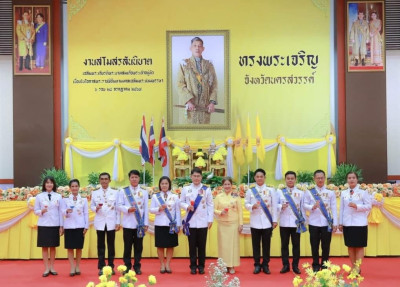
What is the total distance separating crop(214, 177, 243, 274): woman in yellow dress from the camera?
6.82 meters

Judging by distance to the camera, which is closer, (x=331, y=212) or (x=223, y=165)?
(x=331, y=212)

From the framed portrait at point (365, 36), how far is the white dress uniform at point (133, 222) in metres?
6.26

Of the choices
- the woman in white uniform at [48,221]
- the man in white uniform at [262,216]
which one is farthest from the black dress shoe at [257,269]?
the woman in white uniform at [48,221]

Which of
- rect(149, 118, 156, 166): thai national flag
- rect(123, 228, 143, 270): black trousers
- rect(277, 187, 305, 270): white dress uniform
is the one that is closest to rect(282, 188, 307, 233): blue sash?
rect(277, 187, 305, 270): white dress uniform

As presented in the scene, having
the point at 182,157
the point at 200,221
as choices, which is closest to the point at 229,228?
the point at 200,221

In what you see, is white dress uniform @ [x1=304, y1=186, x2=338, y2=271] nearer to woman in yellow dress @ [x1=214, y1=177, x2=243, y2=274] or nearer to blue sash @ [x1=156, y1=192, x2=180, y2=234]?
woman in yellow dress @ [x1=214, y1=177, x2=243, y2=274]

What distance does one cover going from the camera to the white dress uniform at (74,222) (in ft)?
22.2

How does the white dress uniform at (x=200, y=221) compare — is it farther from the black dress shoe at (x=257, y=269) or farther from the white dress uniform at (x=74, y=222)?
the white dress uniform at (x=74, y=222)

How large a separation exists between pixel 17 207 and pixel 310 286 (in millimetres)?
5842

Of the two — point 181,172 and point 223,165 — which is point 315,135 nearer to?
point 223,165

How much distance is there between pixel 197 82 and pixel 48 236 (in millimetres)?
5817

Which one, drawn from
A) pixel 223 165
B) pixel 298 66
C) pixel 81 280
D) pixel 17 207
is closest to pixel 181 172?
pixel 223 165

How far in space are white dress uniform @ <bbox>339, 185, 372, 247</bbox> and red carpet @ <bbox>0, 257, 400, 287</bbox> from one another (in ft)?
1.49

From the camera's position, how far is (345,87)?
37.7ft
